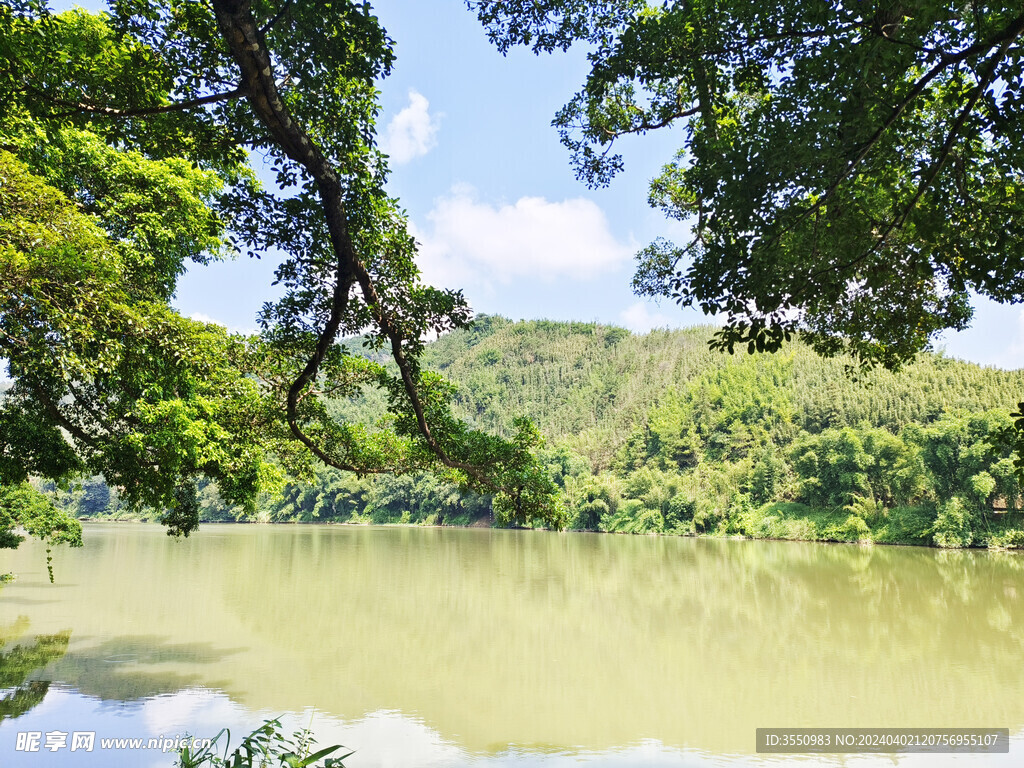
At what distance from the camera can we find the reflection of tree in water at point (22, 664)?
23.7 ft

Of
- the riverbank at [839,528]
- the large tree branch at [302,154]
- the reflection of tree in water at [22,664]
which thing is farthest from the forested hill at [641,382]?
the reflection of tree in water at [22,664]

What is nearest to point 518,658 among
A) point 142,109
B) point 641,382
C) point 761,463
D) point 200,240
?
point 200,240

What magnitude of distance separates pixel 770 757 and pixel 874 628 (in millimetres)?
7279

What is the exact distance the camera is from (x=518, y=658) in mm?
10273

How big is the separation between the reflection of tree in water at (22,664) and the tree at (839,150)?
8464 millimetres

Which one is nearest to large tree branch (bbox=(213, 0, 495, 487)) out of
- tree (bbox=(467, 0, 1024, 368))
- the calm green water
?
tree (bbox=(467, 0, 1024, 368))

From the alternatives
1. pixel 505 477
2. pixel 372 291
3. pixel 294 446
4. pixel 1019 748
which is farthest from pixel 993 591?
pixel 372 291

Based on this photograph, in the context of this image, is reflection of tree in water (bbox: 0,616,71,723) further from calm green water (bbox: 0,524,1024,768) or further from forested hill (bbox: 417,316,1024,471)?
forested hill (bbox: 417,316,1024,471)

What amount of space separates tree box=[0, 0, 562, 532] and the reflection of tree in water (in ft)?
9.20

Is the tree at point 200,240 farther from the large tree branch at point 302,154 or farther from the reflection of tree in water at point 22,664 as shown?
the reflection of tree in water at point 22,664

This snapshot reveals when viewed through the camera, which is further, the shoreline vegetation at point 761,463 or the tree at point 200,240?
the shoreline vegetation at point 761,463

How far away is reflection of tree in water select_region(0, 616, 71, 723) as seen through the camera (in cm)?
723

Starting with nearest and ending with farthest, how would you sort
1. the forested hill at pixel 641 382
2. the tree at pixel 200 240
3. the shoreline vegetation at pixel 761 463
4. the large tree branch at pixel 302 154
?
1. the large tree branch at pixel 302 154
2. the tree at pixel 200 240
3. the shoreline vegetation at pixel 761 463
4. the forested hill at pixel 641 382

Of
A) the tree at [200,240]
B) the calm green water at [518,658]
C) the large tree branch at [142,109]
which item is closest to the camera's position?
the large tree branch at [142,109]
